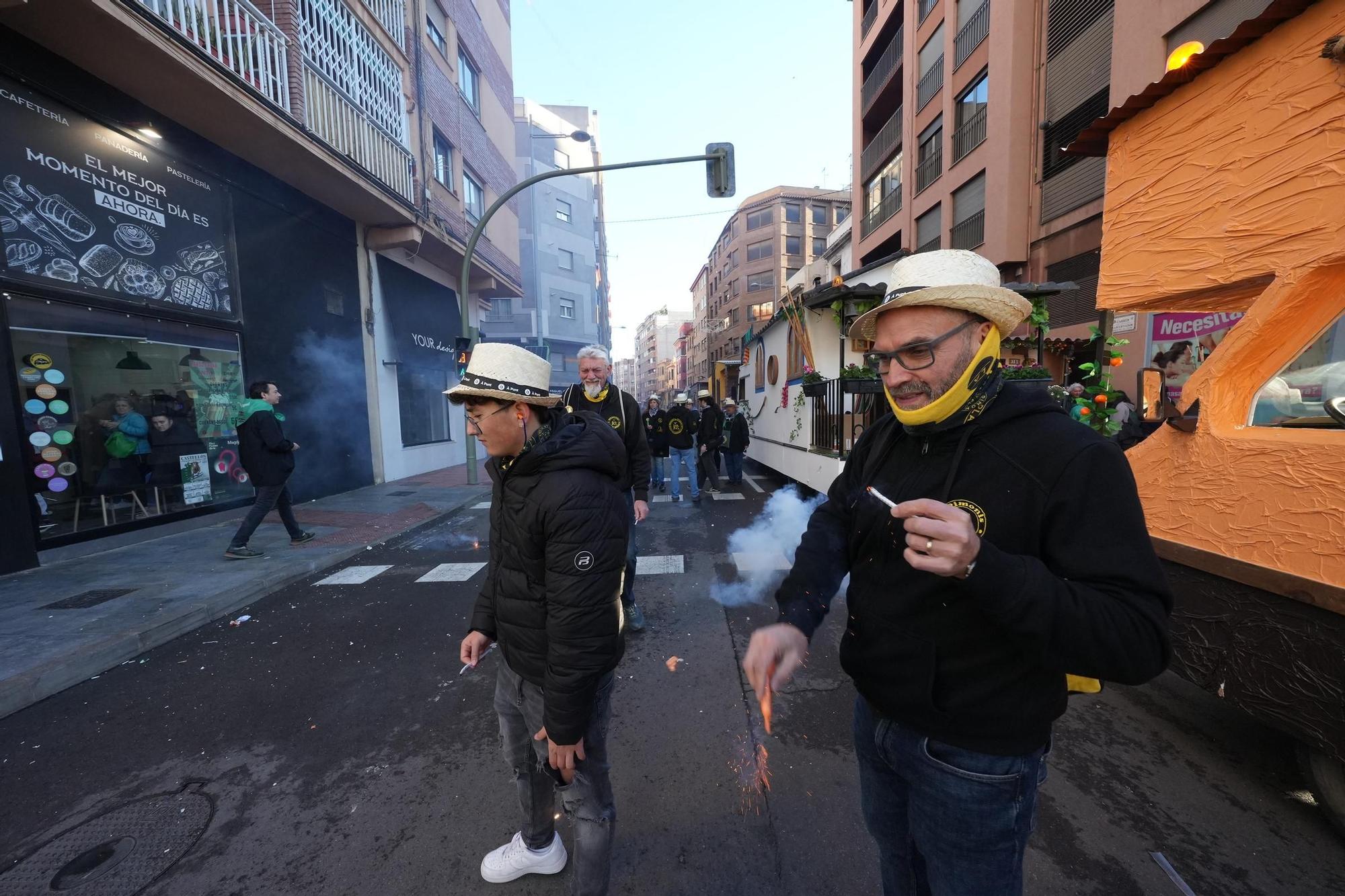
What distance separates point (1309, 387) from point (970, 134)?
58.8 feet

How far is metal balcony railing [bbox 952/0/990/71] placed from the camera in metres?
15.2

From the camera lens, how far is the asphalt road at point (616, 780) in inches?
82.4

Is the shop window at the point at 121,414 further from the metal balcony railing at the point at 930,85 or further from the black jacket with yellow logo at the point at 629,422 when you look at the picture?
the metal balcony railing at the point at 930,85

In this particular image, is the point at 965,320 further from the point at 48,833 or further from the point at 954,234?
the point at 954,234


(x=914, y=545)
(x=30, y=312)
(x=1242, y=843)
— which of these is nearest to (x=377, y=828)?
(x=914, y=545)

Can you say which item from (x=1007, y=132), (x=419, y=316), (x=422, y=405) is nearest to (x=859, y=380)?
(x=419, y=316)

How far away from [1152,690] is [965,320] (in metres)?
3.68

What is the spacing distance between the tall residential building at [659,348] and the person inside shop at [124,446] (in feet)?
310

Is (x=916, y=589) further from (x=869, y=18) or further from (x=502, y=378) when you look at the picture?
(x=869, y=18)

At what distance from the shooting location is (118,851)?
7.39ft

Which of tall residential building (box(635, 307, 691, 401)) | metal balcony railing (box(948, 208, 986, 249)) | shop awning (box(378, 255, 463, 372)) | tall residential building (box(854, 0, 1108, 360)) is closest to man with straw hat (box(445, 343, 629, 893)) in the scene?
shop awning (box(378, 255, 463, 372))

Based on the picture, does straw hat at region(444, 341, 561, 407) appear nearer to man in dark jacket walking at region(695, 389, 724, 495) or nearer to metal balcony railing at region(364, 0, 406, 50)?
man in dark jacket walking at region(695, 389, 724, 495)

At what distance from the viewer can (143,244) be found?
23.4 feet

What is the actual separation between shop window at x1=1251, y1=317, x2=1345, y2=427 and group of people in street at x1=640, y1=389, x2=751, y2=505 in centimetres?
708
